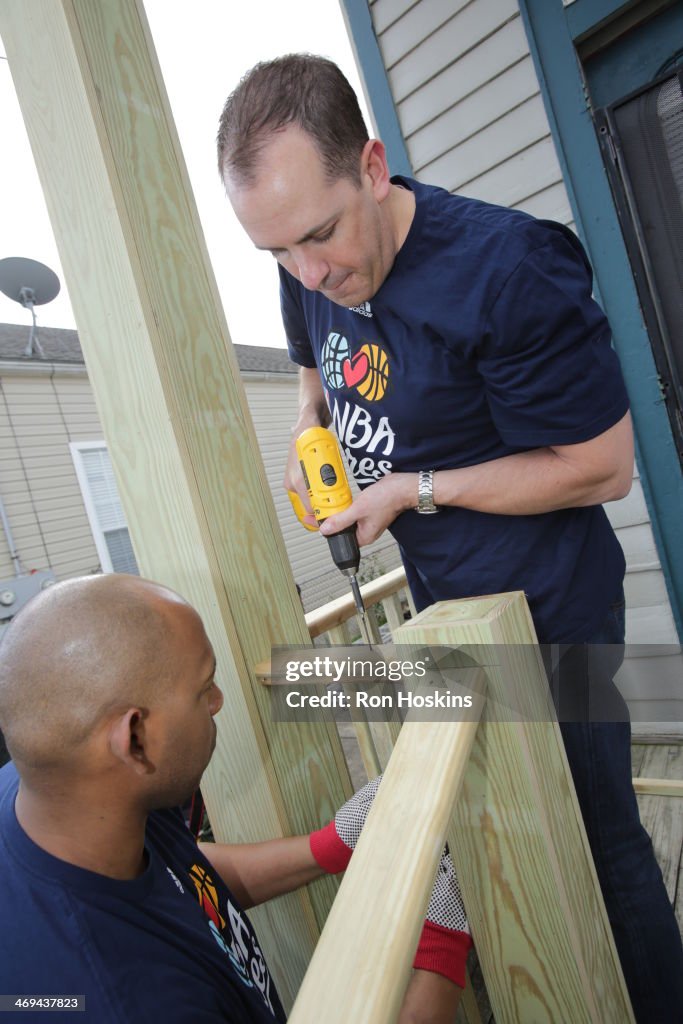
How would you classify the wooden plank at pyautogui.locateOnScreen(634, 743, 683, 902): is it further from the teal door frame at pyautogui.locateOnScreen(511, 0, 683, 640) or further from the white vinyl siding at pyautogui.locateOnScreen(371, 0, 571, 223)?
the white vinyl siding at pyautogui.locateOnScreen(371, 0, 571, 223)

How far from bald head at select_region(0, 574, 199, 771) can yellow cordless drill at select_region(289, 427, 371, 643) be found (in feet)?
1.73

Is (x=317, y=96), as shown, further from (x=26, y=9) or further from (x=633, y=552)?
(x=633, y=552)

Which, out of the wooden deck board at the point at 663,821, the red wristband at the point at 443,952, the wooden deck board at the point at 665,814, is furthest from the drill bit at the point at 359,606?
the wooden deck board at the point at 665,814

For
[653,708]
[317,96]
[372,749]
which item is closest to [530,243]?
[317,96]

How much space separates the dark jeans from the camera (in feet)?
3.49

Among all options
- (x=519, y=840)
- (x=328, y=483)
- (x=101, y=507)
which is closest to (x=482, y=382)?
(x=328, y=483)

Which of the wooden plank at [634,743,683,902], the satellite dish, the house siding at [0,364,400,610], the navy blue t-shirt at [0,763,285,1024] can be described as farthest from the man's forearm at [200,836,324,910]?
the satellite dish

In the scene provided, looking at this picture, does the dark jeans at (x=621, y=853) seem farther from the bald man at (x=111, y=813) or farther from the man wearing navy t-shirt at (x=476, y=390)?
the bald man at (x=111, y=813)

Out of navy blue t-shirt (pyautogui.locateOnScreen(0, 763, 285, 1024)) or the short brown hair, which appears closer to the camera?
navy blue t-shirt (pyautogui.locateOnScreen(0, 763, 285, 1024))

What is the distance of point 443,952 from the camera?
3.20 feet

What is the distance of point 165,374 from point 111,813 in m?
0.77

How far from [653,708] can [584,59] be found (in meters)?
2.49

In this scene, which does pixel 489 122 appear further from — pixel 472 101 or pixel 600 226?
pixel 600 226

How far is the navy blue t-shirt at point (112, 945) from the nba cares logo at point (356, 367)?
88 centimetres
